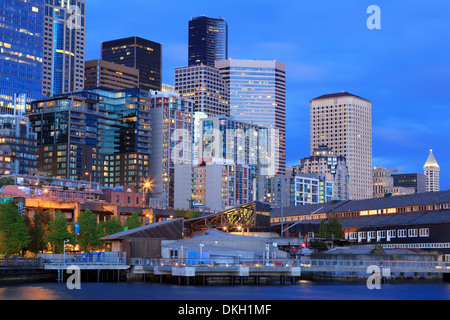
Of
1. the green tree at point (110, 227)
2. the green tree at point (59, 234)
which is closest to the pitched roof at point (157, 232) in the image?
the green tree at point (59, 234)

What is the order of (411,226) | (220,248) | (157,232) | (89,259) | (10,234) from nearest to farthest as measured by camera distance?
(89,259), (220,248), (157,232), (10,234), (411,226)

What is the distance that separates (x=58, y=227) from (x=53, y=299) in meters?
60.4

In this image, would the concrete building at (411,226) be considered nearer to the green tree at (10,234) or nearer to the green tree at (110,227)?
the green tree at (110,227)

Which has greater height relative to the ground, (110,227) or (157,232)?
(110,227)

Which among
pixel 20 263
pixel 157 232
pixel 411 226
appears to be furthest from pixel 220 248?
pixel 411 226

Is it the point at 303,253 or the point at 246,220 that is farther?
the point at 246,220

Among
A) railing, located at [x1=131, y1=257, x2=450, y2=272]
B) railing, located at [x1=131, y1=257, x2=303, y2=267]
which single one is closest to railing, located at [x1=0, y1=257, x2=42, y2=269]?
railing, located at [x1=131, y1=257, x2=450, y2=272]

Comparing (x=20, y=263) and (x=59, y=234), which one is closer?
(x=20, y=263)

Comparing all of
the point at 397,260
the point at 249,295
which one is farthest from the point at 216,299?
the point at 397,260

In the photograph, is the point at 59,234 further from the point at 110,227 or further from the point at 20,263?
the point at 20,263

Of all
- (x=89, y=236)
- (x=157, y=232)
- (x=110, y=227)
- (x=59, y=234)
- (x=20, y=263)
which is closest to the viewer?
(x=20, y=263)
